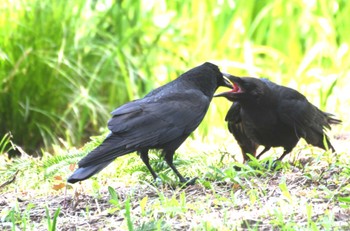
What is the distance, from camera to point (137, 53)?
7.81 metres

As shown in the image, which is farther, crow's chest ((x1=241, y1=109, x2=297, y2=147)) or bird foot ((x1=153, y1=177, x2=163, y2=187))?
crow's chest ((x1=241, y1=109, x2=297, y2=147))

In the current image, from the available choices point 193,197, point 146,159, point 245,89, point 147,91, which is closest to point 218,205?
point 193,197

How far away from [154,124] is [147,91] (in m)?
3.38

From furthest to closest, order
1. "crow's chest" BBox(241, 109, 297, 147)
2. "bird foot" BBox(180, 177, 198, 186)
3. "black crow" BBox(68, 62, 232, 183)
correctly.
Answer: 1. "crow's chest" BBox(241, 109, 297, 147)
2. "bird foot" BBox(180, 177, 198, 186)
3. "black crow" BBox(68, 62, 232, 183)

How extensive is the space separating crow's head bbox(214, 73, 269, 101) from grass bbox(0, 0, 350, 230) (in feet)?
1.18

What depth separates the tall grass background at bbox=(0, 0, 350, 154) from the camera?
6.76m

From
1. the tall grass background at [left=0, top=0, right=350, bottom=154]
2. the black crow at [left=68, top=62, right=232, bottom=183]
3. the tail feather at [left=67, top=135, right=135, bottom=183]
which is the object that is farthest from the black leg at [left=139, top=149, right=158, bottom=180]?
the tall grass background at [left=0, top=0, right=350, bottom=154]

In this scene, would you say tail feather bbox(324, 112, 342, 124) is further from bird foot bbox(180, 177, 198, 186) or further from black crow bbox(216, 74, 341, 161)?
bird foot bbox(180, 177, 198, 186)

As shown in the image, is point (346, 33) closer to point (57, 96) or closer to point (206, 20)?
point (206, 20)

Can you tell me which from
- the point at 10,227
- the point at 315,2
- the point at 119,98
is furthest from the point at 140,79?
the point at 10,227

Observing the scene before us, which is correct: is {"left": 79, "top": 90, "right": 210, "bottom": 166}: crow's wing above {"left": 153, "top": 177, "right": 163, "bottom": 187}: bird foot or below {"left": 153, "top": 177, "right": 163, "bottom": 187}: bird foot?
above

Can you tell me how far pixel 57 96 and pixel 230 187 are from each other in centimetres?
334

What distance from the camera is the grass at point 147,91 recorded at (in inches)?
141

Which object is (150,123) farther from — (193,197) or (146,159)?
(193,197)
